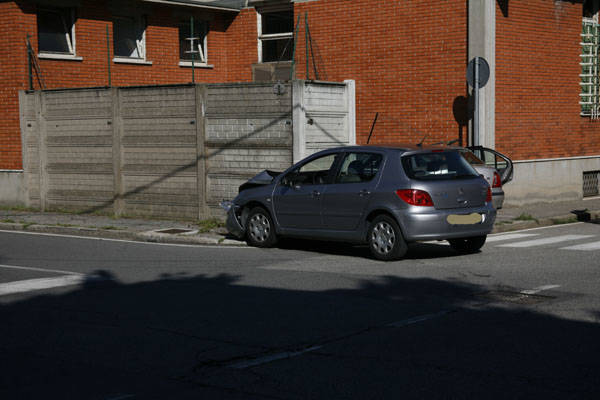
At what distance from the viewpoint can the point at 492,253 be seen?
1220 cm

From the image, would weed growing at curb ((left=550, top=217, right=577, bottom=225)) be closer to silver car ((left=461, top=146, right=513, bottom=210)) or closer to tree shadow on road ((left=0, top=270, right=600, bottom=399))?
silver car ((left=461, top=146, right=513, bottom=210))

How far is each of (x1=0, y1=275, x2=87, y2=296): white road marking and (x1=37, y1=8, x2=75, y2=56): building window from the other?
12.1 metres

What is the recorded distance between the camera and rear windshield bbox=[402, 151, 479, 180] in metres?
11.4

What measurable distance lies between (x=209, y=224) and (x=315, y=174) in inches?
164

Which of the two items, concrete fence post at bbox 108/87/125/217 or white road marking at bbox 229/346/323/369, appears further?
concrete fence post at bbox 108/87/125/217

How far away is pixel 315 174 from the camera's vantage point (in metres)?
12.6

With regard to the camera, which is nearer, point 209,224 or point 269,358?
point 269,358

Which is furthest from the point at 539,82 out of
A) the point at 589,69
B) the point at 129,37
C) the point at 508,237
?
the point at 129,37

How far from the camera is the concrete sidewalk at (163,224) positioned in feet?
48.0

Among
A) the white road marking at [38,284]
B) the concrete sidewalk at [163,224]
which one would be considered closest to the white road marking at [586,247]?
the concrete sidewalk at [163,224]

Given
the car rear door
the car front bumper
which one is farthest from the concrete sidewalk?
the car rear door

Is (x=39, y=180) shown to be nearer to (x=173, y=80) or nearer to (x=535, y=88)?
(x=173, y=80)

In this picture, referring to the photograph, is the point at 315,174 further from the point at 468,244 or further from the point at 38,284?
the point at 38,284

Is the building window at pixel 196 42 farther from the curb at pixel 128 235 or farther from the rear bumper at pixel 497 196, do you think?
the rear bumper at pixel 497 196
